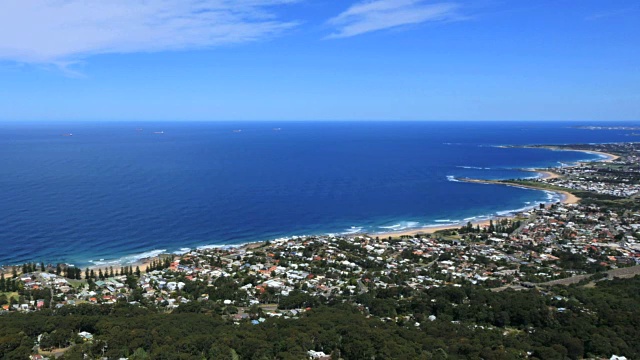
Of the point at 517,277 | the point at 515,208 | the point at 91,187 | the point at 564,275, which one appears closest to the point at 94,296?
the point at 517,277

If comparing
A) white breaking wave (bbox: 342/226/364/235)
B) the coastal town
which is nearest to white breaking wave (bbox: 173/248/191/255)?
the coastal town

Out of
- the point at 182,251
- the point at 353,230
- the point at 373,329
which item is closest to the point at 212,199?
the point at 182,251

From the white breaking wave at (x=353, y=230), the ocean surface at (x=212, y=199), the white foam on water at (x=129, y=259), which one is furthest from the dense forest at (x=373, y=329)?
the white breaking wave at (x=353, y=230)

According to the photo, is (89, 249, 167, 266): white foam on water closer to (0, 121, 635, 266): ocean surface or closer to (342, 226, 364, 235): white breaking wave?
(0, 121, 635, 266): ocean surface

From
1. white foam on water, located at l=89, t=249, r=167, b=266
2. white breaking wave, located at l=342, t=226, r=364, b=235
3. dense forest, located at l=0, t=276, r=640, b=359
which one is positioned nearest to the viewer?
dense forest, located at l=0, t=276, r=640, b=359

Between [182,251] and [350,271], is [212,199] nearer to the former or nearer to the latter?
[182,251]

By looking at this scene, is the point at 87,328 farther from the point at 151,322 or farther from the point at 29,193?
the point at 29,193
